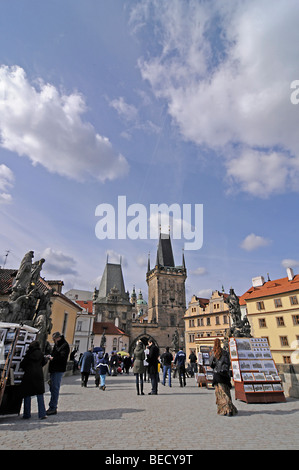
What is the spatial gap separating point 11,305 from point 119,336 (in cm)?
4054

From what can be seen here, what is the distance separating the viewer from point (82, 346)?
123 feet

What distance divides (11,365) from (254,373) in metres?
6.89

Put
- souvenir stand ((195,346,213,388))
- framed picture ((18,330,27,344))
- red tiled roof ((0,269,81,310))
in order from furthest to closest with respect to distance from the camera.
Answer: red tiled roof ((0,269,81,310)) < souvenir stand ((195,346,213,388)) < framed picture ((18,330,27,344))

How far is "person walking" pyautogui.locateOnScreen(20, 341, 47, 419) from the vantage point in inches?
212

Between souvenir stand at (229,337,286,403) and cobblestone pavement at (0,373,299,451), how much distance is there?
707mm

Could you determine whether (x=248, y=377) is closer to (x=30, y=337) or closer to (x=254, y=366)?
(x=254, y=366)

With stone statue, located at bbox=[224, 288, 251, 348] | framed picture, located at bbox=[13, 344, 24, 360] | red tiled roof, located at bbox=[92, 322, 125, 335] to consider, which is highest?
red tiled roof, located at bbox=[92, 322, 125, 335]

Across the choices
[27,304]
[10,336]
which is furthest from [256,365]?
[27,304]

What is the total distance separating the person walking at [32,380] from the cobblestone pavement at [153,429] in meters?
0.24

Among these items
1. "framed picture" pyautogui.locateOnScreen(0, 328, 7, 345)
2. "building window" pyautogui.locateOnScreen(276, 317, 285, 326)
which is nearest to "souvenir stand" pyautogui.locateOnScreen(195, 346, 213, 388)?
"framed picture" pyautogui.locateOnScreen(0, 328, 7, 345)

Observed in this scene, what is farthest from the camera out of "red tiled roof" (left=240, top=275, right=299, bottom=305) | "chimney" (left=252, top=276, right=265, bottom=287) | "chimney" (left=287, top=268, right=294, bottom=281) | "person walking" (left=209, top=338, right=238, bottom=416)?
"chimney" (left=252, top=276, right=265, bottom=287)

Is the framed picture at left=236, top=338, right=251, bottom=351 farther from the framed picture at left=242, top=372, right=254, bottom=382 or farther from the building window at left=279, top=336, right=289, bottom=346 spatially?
the building window at left=279, top=336, right=289, bottom=346

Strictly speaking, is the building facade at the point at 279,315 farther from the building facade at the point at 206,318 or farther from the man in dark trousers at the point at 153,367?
the man in dark trousers at the point at 153,367
